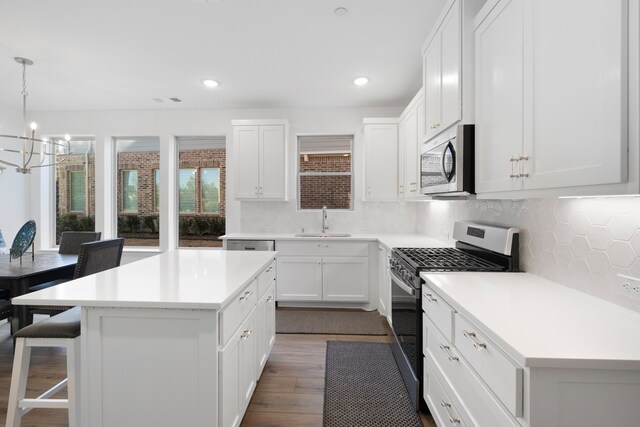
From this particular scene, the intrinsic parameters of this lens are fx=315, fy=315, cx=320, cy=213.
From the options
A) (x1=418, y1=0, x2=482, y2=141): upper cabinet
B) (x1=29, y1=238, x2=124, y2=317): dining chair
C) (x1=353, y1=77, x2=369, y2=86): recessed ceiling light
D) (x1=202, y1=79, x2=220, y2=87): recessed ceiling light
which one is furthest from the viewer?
(x1=202, y1=79, x2=220, y2=87): recessed ceiling light

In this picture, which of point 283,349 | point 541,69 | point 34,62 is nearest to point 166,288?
point 283,349

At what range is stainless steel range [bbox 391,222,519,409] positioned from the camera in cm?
189

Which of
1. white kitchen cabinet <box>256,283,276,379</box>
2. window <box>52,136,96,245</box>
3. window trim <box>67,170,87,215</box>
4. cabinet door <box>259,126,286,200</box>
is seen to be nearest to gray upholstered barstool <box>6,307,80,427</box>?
white kitchen cabinet <box>256,283,276,379</box>

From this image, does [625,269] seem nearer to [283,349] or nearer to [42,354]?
[283,349]

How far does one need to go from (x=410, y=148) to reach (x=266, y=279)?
2159 millimetres

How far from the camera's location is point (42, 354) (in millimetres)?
2734

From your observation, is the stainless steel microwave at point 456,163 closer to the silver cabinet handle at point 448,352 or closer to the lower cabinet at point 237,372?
the silver cabinet handle at point 448,352

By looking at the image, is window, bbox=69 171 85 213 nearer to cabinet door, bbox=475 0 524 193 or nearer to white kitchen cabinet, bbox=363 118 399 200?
white kitchen cabinet, bbox=363 118 399 200

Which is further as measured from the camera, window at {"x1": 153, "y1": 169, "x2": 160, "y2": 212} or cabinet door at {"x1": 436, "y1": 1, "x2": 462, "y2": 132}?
window at {"x1": 153, "y1": 169, "x2": 160, "y2": 212}

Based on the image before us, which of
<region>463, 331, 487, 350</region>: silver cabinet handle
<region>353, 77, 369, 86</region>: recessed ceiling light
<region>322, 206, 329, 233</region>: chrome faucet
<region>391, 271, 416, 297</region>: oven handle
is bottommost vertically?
<region>391, 271, 416, 297</region>: oven handle

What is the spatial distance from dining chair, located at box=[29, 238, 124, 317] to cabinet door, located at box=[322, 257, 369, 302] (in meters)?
2.16

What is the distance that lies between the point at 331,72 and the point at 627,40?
2738 mm

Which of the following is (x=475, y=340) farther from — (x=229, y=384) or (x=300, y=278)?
(x=300, y=278)

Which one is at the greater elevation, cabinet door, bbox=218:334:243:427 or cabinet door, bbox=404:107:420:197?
cabinet door, bbox=404:107:420:197
